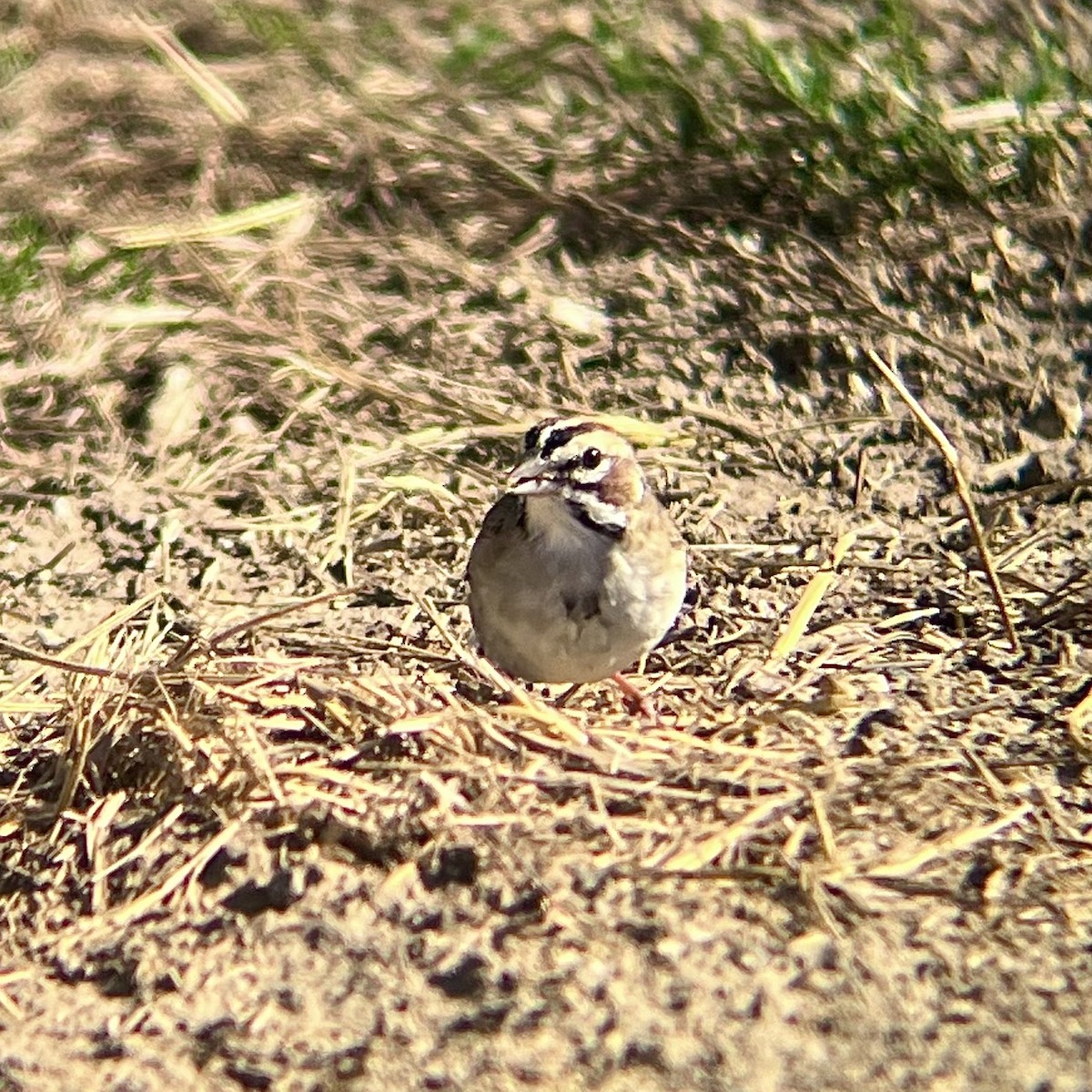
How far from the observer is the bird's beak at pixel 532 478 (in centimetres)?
389

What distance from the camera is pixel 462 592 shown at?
15.8ft

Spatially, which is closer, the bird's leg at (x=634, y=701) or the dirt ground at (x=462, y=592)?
the dirt ground at (x=462, y=592)

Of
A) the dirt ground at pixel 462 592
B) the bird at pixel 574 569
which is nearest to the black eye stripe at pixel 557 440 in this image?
the bird at pixel 574 569

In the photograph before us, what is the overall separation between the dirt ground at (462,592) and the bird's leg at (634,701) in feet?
0.18

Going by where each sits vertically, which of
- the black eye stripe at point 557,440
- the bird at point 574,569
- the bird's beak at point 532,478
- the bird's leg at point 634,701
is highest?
the black eye stripe at point 557,440

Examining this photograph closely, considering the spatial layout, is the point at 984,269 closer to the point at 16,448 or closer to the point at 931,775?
the point at 931,775

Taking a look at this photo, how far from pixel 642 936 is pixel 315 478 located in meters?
2.53

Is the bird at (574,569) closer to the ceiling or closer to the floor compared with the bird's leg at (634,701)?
closer to the ceiling

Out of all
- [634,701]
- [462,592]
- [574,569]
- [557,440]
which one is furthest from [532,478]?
[462,592]

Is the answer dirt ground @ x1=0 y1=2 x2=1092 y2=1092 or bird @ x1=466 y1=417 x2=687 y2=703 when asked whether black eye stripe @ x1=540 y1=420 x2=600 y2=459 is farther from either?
dirt ground @ x1=0 y1=2 x2=1092 y2=1092

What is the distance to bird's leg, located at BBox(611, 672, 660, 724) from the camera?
4.14 meters

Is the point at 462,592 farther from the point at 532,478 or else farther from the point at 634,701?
the point at 532,478

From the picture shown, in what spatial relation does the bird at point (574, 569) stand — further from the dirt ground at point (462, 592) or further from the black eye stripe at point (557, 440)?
the dirt ground at point (462, 592)

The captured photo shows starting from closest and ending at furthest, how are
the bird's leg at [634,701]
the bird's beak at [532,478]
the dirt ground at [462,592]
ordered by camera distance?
the dirt ground at [462,592] < the bird's beak at [532,478] < the bird's leg at [634,701]
